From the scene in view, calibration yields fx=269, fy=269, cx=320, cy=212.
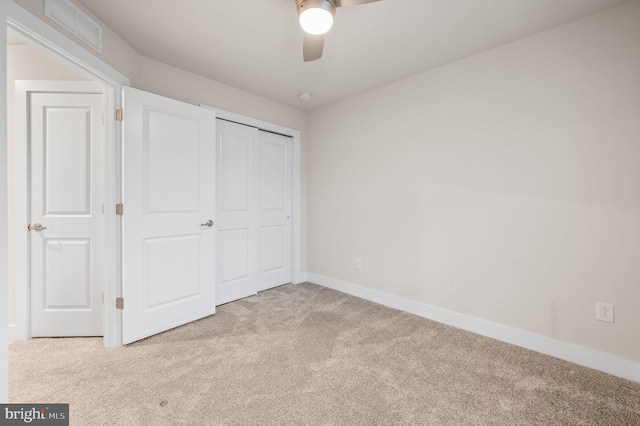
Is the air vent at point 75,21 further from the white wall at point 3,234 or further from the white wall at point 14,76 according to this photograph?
the white wall at point 14,76

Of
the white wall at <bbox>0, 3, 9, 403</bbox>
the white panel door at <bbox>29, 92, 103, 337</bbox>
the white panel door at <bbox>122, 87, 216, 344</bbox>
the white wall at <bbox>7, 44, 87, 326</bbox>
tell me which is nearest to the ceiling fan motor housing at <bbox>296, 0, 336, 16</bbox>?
the white wall at <bbox>0, 3, 9, 403</bbox>

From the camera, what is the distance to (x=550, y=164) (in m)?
2.04

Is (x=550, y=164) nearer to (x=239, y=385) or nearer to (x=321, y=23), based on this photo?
(x=321, y=23)

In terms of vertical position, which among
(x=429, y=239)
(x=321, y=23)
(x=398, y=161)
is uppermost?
(x=321, y=23)

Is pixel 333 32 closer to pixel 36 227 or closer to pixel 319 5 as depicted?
pixel 319 5

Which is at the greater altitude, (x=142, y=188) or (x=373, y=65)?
(x=373, y=65)

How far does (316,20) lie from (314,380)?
216cm

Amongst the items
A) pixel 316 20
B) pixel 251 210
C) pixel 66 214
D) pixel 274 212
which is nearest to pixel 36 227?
pixel 66 214

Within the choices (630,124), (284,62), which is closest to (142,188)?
(284,62)

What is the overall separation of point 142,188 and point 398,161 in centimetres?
246

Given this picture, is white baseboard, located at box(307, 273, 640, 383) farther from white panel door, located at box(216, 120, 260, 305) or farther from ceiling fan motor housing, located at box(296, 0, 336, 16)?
ceiling fan motor housing, located at box(296, 0, 336, 16)

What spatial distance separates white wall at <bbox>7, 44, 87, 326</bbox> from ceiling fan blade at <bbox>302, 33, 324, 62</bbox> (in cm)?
195

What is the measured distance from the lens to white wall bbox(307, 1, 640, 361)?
180 centimetres

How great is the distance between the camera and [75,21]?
67.9 inches
